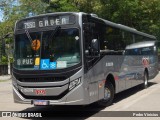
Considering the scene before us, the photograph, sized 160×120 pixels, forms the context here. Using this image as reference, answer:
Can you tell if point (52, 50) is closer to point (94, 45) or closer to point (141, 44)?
point (94, 45)

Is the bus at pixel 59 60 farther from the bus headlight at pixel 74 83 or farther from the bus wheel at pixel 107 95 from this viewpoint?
the bus wheel at pixel 107 95

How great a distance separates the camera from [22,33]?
10.8 meters

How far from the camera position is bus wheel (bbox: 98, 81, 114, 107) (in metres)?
12.1

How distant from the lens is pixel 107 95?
40.4ft

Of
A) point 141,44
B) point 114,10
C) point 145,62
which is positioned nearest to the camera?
point 141,44

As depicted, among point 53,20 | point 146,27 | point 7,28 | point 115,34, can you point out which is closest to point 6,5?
point 7,28

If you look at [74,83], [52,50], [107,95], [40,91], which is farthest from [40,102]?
[107,95]

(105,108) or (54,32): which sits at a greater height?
(54,32)

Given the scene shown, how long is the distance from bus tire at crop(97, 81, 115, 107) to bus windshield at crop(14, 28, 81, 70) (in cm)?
262

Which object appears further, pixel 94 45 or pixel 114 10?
pixel 114 10

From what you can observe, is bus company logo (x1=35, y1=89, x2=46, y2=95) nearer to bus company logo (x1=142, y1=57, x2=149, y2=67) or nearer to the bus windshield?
the bus windshield

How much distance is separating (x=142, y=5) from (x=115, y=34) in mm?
17523

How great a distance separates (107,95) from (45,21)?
3.60 meters

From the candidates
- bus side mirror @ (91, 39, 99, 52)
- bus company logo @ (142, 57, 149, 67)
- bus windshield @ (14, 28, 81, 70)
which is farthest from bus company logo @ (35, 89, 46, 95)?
bus company logo @ (142, 57, 149, 67)
